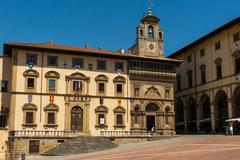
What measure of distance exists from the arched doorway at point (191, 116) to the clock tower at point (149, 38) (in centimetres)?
966

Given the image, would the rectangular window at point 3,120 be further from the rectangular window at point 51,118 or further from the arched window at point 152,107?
the arched window at point 152,107

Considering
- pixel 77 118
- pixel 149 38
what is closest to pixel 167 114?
pixel 149 38

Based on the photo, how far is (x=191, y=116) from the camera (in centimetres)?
5894

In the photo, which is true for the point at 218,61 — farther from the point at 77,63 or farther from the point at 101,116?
the point at 77,63

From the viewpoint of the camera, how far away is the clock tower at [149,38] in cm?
5403

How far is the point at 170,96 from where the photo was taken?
52.6 meters

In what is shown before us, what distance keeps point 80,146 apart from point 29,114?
26.4ft

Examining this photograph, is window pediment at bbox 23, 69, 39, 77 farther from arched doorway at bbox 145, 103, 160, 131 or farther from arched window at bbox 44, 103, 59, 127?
arched doorway at bbox 145, 103, 160, 131

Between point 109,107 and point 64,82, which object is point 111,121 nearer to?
point 109,107

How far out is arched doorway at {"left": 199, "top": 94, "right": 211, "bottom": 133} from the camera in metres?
54.2

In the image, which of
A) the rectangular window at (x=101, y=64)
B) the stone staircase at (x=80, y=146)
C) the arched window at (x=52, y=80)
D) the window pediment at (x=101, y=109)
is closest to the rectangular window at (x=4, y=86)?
the arched window at (x=52, y=80)

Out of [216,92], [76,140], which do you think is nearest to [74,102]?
[76,140]

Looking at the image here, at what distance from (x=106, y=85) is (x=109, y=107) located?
2949 mm

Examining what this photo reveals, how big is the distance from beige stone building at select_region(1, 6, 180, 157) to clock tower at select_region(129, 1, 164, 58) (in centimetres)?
16
